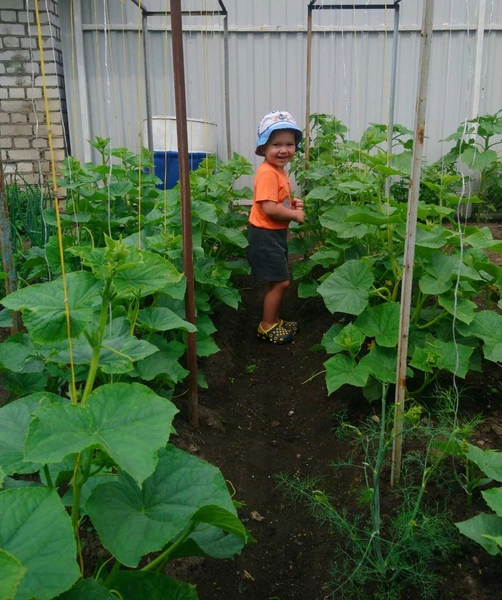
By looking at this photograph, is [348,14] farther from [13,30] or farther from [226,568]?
[226,568]

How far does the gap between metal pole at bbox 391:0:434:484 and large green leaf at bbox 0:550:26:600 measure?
1.31 meters

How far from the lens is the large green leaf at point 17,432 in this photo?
1204 mm

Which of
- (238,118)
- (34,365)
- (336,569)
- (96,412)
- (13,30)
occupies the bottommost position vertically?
(336,569)

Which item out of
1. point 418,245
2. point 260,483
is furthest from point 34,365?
point 418,245

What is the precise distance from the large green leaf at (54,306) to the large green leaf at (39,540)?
0.37 m

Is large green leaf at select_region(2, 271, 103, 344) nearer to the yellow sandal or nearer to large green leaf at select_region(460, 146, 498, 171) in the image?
the yellow sandal

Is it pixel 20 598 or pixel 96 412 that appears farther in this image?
pixel 96 412

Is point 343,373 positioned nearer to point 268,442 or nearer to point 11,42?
point 268,442

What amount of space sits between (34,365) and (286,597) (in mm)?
1067

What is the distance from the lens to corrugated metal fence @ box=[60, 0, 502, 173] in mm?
6816

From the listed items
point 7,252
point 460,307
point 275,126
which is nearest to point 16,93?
point 275,126

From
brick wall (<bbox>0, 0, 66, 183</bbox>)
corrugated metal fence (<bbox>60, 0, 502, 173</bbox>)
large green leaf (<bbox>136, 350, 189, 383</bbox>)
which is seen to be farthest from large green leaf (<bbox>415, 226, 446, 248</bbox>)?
brick wall (<bbox>0, 0, 66, 183</bbox>)

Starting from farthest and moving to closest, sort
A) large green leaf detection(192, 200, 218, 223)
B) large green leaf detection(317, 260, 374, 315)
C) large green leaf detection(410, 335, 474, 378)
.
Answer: large green leaf detection(192, 200, 218, 223) < large green leaf detection(317, 260, 374, 315) < large green leaf detection(410, 335, 474, 378)

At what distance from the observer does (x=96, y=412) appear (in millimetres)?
1186
